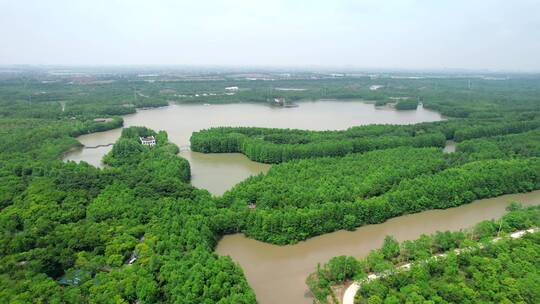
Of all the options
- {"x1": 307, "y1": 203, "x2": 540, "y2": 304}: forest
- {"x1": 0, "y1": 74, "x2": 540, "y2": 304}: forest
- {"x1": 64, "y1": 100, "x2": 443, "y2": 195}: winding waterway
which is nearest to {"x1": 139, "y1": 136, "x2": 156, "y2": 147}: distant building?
{"x1": 0, "y1": 74, "x2": 540, "y2": 304}: forest

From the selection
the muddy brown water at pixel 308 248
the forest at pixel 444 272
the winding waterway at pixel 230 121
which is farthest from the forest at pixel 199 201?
the winding waterway at pixel 230 121

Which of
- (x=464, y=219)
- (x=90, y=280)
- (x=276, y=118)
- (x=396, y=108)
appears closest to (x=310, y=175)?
(x=464, y=219)

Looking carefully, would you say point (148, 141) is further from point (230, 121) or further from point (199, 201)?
point (199, 201)

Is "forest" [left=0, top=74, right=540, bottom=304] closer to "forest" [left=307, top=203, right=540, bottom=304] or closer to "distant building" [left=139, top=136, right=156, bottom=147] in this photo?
"forest" [left=307, top=203, right=540, bottom=304]

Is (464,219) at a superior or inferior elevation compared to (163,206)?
inferior

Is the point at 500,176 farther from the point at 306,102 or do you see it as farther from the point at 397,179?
the point at 306,102
